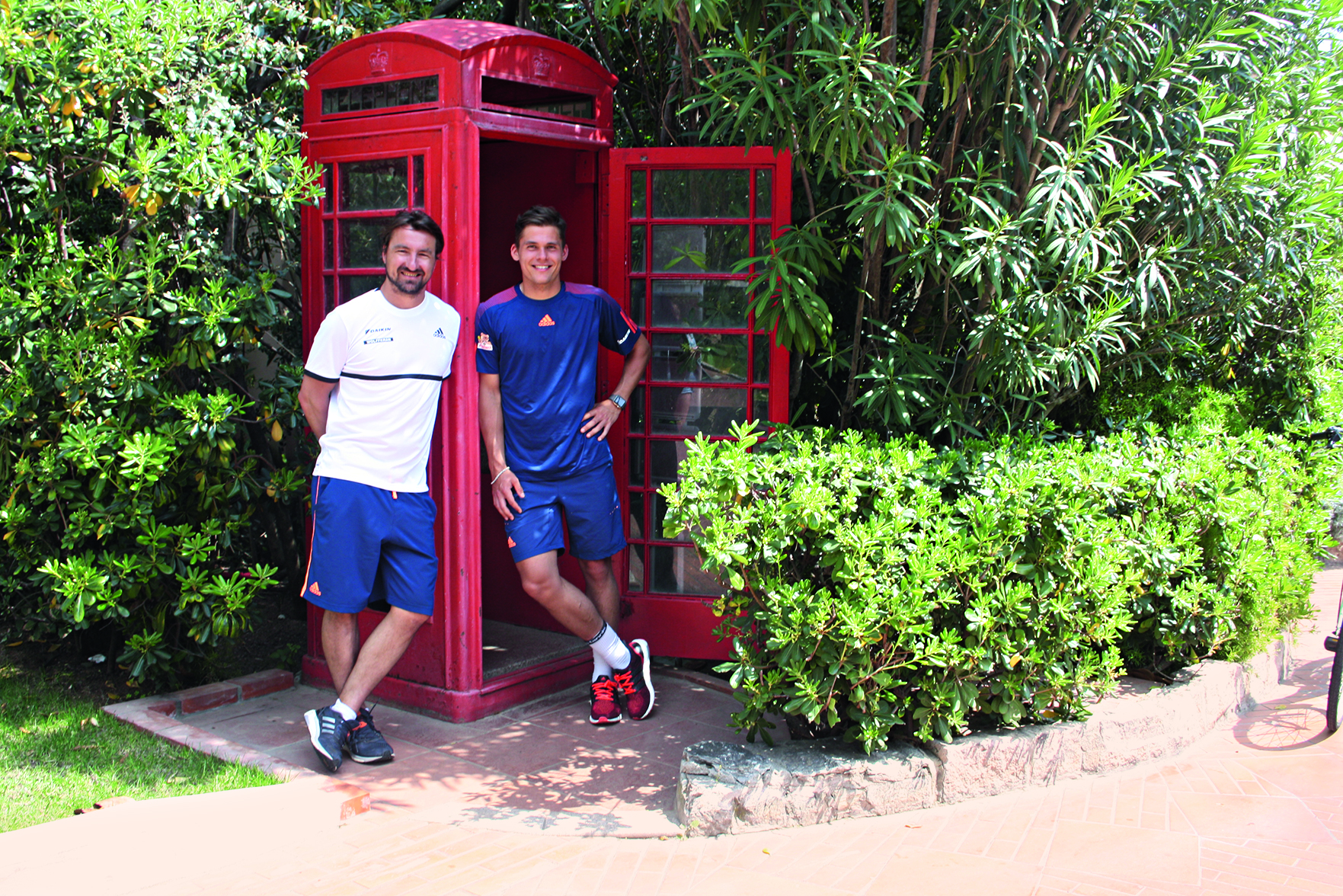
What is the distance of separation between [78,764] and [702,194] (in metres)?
3.64

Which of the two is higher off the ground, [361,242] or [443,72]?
[443,72]

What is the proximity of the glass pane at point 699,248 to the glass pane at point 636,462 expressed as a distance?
34.5 inches

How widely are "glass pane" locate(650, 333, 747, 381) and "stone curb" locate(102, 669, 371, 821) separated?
2.38 m

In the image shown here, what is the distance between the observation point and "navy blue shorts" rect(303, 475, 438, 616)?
14.2ft

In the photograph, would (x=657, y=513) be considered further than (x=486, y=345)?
Yes

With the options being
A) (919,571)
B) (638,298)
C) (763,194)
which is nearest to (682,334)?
(638,298)

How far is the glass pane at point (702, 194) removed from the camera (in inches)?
201

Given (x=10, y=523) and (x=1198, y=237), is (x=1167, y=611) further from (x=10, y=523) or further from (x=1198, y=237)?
(x=10, y=523)

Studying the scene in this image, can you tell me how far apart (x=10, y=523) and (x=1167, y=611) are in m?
5.11

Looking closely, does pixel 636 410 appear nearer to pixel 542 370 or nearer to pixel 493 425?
pixel 542 370

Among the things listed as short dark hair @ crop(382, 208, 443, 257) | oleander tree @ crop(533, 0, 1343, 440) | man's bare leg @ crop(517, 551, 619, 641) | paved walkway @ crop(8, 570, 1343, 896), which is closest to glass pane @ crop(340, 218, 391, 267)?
short dark hair @ crop(382, 208, 443, 257)

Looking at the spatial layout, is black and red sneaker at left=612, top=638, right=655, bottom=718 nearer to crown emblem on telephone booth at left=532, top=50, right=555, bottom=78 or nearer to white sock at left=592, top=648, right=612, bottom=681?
white sock at left=592, top=648, right=612, bottom=681

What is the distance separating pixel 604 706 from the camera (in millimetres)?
4793

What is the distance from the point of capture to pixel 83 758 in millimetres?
4320
